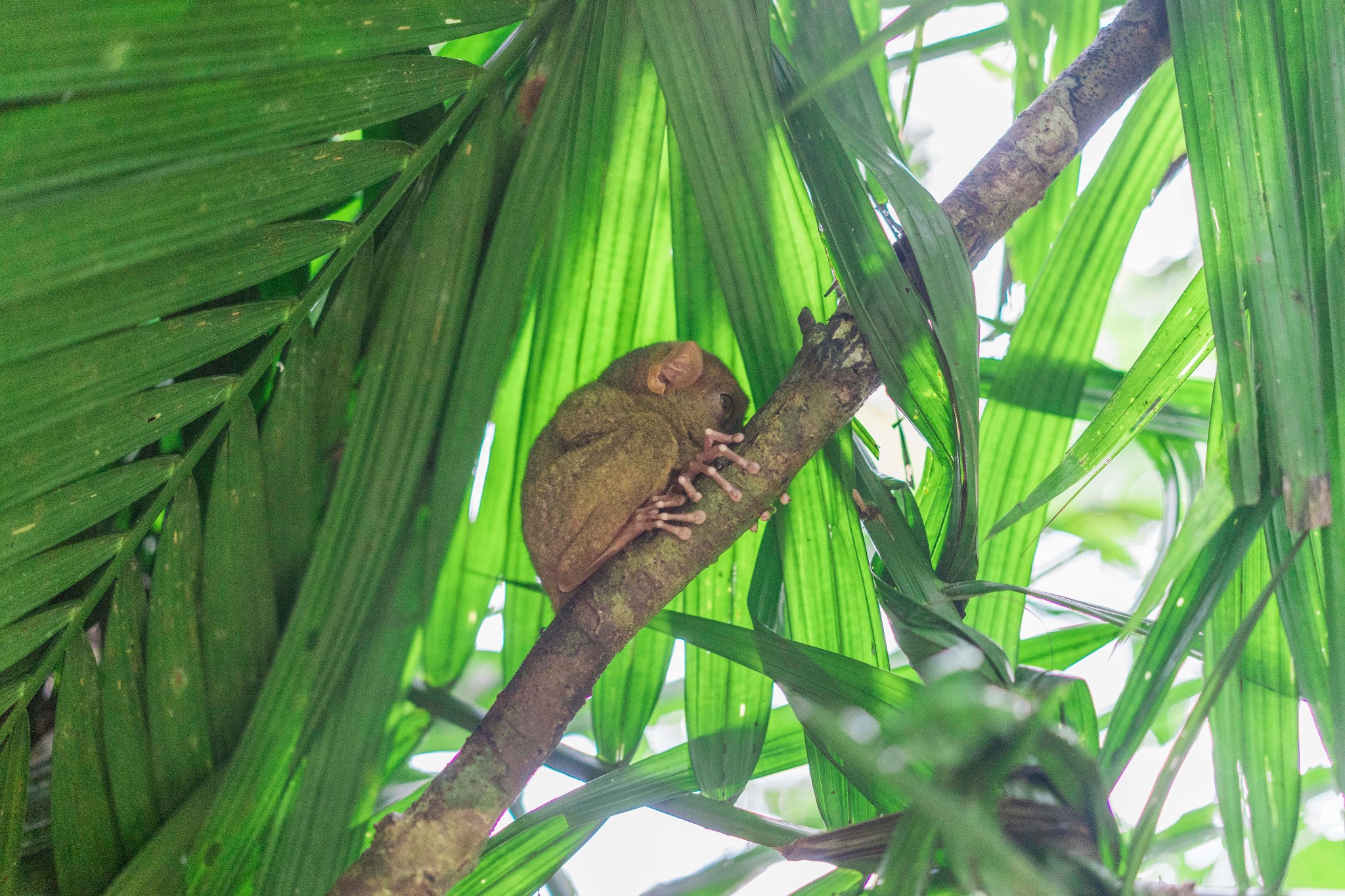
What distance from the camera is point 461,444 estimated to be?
1748mm

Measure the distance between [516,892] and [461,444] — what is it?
2.95 feet

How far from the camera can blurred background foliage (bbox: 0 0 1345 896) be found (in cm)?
118

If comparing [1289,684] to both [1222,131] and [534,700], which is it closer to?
[1222,131]

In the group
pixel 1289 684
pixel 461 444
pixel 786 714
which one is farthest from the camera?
pixel 786 714

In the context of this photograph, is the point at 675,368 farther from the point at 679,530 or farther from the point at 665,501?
the point at 679,530

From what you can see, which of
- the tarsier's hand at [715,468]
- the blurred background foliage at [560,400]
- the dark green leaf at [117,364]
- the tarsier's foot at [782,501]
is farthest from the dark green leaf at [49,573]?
the tarsier's foot at [782,501]

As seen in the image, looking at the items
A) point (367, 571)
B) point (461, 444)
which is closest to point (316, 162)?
point (461, 444)

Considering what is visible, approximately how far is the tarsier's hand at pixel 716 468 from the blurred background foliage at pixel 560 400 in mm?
136

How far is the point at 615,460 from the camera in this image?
6.16 ft

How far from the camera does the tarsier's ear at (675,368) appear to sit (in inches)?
78.5

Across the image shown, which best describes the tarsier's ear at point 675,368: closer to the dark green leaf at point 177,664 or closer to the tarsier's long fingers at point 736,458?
the tarsier's long fingers at point 736,458

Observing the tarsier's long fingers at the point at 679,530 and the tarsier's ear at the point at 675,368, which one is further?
the tarsier's ear at the point at 675,368

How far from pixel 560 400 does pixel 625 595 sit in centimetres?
71

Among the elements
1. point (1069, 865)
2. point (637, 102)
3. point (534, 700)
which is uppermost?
point (637, 102)
